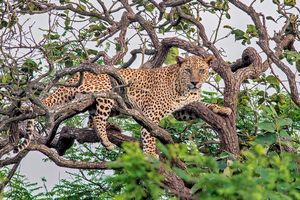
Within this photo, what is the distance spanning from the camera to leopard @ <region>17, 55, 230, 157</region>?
38.6ft

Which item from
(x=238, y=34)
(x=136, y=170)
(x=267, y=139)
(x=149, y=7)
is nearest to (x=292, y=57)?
(x=238, y=34)

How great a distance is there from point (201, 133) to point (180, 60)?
1645mm

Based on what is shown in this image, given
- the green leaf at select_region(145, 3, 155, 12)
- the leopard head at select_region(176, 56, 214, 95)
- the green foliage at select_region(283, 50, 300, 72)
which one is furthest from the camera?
the green leaf at select_region(145, 3, 155, 12)

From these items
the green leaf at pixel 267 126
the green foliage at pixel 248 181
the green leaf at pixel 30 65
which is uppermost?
the green leaf at pixel 30 65

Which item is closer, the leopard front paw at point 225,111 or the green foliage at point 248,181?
the green foliage at point 248,181

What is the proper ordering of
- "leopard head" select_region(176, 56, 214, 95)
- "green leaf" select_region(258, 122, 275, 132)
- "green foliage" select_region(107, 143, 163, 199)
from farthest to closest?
1. "leopard head" select_region(176, 56, 214, 95)
2. "green leaf" select_region(258, 122, 275, 132)
3. "green foliage" select_region(107, 143, 163, 199)

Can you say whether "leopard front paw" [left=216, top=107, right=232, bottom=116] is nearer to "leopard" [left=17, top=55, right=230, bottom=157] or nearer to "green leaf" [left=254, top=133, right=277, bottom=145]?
"leopard" [left=17, top=55, right=230, bottom=157]

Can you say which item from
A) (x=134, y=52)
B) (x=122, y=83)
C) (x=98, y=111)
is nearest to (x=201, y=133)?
(x=134, y=52)

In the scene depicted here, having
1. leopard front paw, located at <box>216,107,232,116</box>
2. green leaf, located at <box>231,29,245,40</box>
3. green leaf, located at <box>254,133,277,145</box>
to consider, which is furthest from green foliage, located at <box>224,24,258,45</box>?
green leaf, located at <box>254,133,277,145</box>

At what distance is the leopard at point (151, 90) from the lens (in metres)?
11.8

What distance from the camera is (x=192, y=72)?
475 inches

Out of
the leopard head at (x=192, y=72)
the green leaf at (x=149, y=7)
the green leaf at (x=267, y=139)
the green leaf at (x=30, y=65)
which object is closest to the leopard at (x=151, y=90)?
the leopard head at (x=192, y=72)

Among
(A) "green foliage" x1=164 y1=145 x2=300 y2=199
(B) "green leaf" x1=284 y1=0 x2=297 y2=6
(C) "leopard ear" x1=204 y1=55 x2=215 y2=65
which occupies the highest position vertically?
(B) "green leaf" x1=284 y1=0 x2=297 y2=6

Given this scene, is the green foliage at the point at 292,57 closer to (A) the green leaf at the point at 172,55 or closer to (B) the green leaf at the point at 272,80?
(B) the green leaf at the point at 272,80
